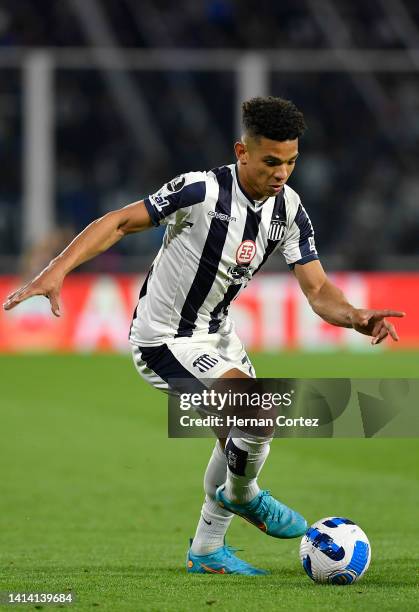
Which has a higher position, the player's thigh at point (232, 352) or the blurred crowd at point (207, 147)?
the blurred crowd at point (207, 147)

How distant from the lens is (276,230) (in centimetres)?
560

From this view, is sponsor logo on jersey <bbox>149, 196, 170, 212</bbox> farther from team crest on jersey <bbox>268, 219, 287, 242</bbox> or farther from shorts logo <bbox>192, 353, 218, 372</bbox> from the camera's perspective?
shorts logo <bbox>192, 353, 218, 372</bbox>

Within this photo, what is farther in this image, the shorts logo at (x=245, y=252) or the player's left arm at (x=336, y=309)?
the shorts logo at (x=245, y=252)

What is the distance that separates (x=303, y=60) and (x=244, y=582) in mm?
14769

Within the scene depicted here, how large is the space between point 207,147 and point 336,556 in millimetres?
14786

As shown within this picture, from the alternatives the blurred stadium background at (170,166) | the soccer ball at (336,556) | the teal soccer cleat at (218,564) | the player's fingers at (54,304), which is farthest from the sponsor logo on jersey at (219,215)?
the blurred stadium background at (170,166)

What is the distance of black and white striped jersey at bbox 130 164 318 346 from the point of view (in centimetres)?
545

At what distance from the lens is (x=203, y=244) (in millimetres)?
5500

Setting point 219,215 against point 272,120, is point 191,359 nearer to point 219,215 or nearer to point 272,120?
point 219,215

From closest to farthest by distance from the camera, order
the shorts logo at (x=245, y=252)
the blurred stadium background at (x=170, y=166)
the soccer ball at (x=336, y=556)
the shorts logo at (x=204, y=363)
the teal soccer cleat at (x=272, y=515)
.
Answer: the soccer ball at (x=336, y=556) → the shorts logo at (x=204, y=363) → the shorts logo at (x=245, y=252) → the teal soccer cleat at (x=272, y=515) → the blurred stadium background at (x=170, y=166)

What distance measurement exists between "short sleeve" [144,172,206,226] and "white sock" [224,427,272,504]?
960 mm

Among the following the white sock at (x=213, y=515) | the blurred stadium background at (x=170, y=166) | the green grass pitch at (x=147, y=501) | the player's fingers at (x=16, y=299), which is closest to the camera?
the player's fingers at (x=16, y=299)

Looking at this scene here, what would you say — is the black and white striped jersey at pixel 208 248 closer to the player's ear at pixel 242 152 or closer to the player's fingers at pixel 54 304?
the player's ear at pixel 242 152

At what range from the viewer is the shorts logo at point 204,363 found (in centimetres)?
542
